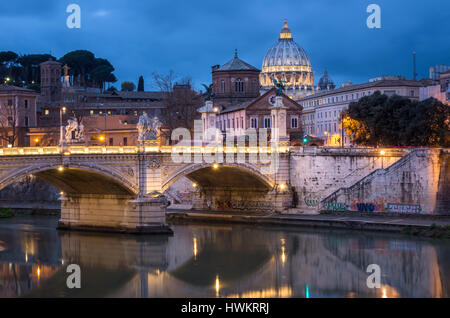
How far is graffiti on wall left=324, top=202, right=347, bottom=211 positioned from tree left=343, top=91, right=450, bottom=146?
32.2ft

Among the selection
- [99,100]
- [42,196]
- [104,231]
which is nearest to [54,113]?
[99,100]

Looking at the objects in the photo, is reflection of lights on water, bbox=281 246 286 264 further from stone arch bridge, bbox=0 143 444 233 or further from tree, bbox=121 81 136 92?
tree, bbox=121 81 136 92

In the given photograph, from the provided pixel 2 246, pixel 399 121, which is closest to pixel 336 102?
pixel 399 121

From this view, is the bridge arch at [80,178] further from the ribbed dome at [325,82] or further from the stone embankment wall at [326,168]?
the ribbed dome at [325,82]

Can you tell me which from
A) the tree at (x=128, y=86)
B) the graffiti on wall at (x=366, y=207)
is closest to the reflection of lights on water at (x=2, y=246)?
the graffiti on wall at (x=366, y=207)

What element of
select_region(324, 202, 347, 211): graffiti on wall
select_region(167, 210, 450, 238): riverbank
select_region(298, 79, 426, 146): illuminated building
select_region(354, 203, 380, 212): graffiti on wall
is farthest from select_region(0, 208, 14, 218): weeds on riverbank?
select_region(298, 79, 426, 146): illuminated building

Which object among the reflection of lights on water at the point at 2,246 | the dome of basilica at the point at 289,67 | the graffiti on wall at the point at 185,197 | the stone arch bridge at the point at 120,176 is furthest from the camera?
the dome of basilica at the point at 289,67

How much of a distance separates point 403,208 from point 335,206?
460 cm

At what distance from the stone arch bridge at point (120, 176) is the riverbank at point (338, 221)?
7.31 feet

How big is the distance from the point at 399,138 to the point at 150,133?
812 inches

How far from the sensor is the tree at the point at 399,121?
5800 cm

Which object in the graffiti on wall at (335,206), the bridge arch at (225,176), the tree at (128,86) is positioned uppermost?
the tree at (128,86)

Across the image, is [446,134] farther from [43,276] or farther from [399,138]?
[43,276]

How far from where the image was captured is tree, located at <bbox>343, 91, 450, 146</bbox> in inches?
2283
